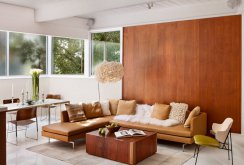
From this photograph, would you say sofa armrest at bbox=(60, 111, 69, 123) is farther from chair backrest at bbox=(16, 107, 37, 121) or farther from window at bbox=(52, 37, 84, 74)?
window at bbox=(52, 37, 84, 74)

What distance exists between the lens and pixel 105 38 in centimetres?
784

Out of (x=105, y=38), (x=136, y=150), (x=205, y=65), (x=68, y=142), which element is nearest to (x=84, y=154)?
(x=68, y=142)

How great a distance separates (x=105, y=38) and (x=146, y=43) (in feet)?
5.07

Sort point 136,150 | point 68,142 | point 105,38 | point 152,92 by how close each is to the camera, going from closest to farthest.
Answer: point 136,150, point 68,142, point 152,92, point 105,38

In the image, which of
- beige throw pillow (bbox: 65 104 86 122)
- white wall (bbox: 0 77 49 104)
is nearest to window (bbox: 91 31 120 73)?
white wall (bbox: 0 77 49 104)

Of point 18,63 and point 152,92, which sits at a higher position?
point 18,63

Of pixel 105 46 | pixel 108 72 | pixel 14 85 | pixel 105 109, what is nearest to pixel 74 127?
pixel 105 109

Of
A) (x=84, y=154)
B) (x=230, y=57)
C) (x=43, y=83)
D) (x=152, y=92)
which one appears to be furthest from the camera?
(x=43, y=83)

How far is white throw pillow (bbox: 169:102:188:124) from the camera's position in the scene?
5709mm

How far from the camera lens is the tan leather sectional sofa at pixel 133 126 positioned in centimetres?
499

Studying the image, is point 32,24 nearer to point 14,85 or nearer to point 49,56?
point 14,85

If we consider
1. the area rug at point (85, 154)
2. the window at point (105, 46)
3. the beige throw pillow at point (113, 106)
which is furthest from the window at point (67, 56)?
the area rug at point (85, 154)

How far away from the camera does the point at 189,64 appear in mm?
6184

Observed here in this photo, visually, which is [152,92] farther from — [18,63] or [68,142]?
[18,63]
